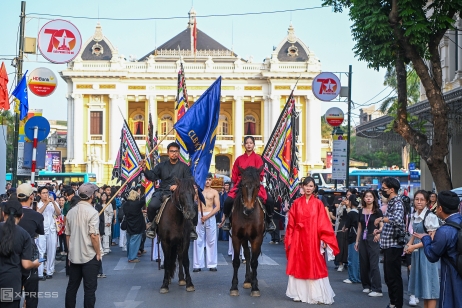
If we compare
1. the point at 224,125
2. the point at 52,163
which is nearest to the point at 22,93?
the point at 52,163

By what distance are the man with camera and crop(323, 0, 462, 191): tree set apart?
14.3 ft

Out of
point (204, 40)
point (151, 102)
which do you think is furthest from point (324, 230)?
point (204, 40)

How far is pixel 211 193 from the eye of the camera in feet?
48.3

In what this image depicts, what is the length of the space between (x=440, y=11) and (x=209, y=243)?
21.6ft

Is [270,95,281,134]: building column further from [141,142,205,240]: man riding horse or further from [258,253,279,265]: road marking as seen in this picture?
[141,142,205,240]: man riding horse

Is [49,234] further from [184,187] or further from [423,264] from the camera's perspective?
[423,264]

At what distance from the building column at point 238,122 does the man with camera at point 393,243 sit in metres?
60.0

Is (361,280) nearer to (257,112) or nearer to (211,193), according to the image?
(211,193)

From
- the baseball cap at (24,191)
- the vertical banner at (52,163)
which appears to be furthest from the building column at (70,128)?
the baseball cap at (24,191)

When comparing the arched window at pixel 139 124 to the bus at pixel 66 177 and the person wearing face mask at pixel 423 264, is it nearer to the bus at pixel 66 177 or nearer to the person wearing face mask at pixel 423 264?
the bus at pixel 66 177

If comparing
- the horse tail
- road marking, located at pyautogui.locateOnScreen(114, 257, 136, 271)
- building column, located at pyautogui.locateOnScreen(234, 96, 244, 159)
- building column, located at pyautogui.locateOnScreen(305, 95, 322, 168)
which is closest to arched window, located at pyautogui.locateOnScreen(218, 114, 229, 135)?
building column, located at pyautogui.locateOnScreen(234, 96, 244, 159)

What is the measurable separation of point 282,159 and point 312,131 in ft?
180

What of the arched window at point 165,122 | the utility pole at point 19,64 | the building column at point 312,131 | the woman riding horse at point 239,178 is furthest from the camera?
the arched window at point 165,122

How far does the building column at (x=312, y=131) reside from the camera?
68375mm
